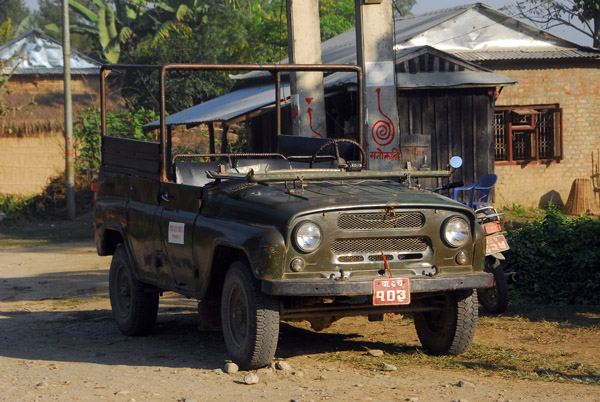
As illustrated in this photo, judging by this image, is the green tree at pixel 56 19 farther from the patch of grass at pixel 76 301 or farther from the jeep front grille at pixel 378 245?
the jeep front grille at pixel 378 245

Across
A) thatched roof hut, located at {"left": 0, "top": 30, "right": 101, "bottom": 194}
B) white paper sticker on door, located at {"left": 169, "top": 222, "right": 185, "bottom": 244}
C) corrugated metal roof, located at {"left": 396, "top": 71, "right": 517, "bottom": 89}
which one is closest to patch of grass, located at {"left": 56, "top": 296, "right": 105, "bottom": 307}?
white paper sticker on door, located at {"left": 169, "top": 222, "right": 185, "bottom": 244}

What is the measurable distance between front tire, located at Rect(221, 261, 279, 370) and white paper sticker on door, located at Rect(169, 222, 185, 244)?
0.72m

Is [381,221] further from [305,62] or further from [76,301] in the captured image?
[305,62]

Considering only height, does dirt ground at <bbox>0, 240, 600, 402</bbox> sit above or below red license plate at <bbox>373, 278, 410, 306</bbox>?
below

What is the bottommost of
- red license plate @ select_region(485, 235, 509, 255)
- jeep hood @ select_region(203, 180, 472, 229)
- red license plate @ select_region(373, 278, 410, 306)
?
red license plate @ select_region(373, 278, 410, 306)

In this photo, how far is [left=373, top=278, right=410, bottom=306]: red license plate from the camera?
5.69 m

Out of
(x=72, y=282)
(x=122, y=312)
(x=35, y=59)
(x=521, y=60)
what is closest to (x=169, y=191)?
(x=122, y=312)

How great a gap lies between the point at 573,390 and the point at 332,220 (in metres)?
1.78

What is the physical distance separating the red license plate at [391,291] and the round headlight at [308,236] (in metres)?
0.44

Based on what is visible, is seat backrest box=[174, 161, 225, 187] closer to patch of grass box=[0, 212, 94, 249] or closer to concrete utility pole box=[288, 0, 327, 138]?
concrete utility pole box=[288, 0, 327, 138]

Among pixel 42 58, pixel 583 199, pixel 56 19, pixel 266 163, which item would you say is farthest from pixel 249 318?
pixel 56 19

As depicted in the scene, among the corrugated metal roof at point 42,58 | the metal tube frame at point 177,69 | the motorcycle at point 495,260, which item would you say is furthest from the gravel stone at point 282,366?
the corrugated metal roof at point 42,58

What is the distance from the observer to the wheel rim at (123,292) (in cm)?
802

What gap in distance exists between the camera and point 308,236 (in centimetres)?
572
